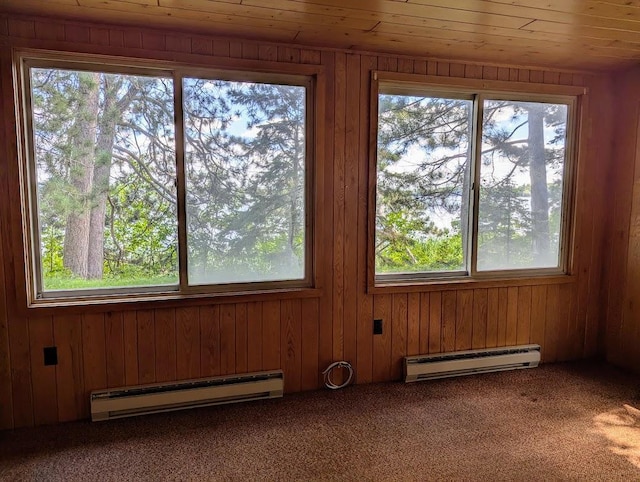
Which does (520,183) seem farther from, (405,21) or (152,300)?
(152,300)

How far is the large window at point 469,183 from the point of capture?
9.57ft

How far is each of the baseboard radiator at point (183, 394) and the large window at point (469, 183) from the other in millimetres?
1086

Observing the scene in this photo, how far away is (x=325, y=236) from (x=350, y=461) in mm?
1311

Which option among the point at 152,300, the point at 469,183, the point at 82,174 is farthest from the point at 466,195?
the point at 82,174

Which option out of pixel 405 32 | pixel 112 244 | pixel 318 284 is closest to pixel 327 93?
pixel 405 32

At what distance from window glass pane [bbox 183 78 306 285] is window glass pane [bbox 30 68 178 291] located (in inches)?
6.1

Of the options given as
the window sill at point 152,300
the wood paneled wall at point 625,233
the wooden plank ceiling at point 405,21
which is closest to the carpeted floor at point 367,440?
the wood paneled wall at point 625,233

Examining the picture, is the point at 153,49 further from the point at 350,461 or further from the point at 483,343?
the point at 483,343

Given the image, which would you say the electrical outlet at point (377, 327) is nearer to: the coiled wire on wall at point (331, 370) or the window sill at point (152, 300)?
the coiled wire on wall at point (331, 370)

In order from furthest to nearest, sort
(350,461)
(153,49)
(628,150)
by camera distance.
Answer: (628,150), (153,49), (350,461)

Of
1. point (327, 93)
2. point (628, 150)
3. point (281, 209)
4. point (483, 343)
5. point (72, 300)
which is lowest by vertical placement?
point (483, 343)

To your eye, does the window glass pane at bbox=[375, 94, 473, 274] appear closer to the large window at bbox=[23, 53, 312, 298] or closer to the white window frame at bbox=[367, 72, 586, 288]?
the white window frame at bbox=[367, 72, 586, 288]

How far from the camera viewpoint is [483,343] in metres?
3.15

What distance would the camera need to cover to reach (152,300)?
2504mm
